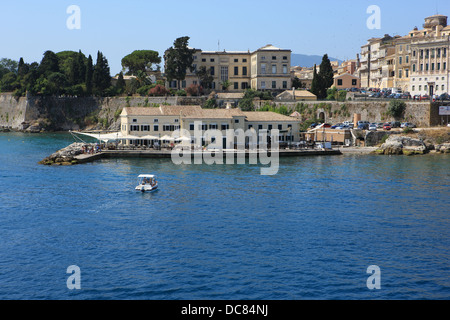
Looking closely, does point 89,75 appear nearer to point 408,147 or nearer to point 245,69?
point 245,69

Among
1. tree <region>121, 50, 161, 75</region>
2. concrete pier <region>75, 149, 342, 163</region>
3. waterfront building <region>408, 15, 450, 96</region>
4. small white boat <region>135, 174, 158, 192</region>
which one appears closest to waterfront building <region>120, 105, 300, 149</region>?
concrete pier <region>75, 149, 342, 163</region>

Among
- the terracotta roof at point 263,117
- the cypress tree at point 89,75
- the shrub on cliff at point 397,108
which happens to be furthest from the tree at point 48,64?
the shrub on cliff at point 397,108

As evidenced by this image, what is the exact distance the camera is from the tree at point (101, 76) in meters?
112

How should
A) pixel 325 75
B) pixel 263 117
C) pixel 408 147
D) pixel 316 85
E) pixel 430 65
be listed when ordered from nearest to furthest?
pixel 408 147
pixel 263 117
pixel 430 65
pixel 316 85
pixel 325 75

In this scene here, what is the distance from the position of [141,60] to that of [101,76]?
12.6 metres

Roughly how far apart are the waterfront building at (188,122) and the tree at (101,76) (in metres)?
46.0

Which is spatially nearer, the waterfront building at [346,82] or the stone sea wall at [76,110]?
the stone sea wall at [76,110]

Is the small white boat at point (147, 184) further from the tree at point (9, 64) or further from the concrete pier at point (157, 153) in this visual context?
the tree at point (9, 64)

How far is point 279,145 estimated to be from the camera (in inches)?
2682

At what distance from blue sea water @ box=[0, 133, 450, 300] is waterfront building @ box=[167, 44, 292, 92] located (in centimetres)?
5493

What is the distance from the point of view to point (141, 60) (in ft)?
401

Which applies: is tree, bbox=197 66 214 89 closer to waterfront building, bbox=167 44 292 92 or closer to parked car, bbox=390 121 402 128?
waterfront building, bbox=167 44 292 92

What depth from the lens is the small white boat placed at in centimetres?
4183

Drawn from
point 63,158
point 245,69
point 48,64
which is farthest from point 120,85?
point 63,158
